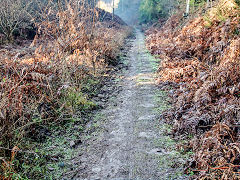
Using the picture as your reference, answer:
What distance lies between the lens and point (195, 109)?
4.07 meters

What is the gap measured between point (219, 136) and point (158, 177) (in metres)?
1.08

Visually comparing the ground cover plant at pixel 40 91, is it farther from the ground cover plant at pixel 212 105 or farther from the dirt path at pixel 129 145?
the ground cover plant at pixel 212 105

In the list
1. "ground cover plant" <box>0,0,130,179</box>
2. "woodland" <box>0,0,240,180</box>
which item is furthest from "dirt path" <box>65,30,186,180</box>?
"ground cover plant" <box>0,0,130,179</box>

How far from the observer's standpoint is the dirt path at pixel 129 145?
292 centimetres

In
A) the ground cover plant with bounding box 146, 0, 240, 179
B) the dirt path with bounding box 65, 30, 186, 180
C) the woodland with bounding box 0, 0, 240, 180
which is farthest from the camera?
the dirt path with bounding box 65, 30, 186, 180

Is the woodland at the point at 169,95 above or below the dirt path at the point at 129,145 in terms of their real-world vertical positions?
above

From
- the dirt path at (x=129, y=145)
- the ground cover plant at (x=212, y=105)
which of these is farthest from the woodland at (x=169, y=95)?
the dirt path at (x=129, y=145)

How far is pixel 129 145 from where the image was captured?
11.6 feet

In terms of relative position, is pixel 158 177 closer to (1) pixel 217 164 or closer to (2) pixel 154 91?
(1) pixel 217 164

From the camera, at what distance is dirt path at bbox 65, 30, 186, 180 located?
292cm

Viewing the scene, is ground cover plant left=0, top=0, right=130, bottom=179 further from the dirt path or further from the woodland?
the dirt path

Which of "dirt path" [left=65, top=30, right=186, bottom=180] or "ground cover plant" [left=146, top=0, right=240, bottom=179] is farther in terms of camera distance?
"dirt path" [left=65, top=30, right=186, bottom=180]

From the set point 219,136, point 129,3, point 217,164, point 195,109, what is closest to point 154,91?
point 195,109

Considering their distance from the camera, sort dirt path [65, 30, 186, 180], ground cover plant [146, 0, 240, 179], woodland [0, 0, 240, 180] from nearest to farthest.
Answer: ground cover plant [146, 0, 240, 179], woodland [0, 0, 240, 180], dirt path [65, 30, 186, 180]
